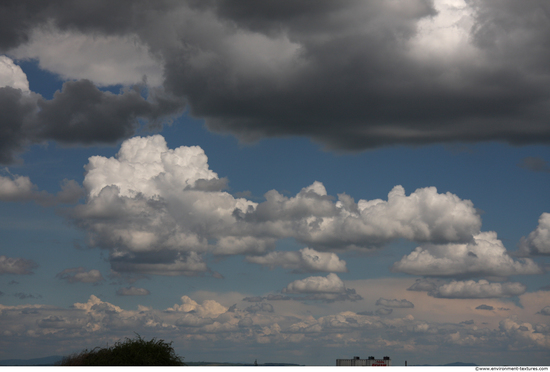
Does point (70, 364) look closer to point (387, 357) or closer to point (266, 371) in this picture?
point (266, 371)

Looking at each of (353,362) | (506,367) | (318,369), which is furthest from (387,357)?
(318,369)

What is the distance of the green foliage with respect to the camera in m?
51.8

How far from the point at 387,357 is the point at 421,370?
378 feet

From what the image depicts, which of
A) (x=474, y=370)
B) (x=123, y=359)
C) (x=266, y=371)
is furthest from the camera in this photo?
(x=123, y=359)

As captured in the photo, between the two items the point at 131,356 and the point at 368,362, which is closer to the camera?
the point at 131,356

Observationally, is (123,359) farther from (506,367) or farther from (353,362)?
(353,362)

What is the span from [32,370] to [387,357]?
12280 centimetres

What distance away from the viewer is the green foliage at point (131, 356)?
2039 inches

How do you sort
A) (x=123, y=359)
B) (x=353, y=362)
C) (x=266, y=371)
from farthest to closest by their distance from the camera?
(x=353, y=362)
(x=123, y=359)
(x=266, y=371)

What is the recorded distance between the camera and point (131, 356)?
5197 cm

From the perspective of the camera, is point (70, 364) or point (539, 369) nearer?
point (539, 369)

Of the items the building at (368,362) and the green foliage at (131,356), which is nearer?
the green foliage at (131,356)

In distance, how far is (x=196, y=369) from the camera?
136ft

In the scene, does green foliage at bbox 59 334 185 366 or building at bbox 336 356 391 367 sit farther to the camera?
building at bbox 336 356 391 367
